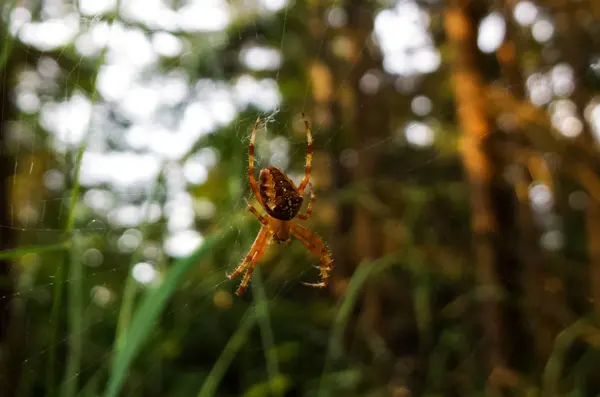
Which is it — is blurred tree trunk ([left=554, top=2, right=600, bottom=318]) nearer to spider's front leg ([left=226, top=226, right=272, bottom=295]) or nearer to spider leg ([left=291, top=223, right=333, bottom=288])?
spider leg ([left=291, top=223, right=333, bottom=288])

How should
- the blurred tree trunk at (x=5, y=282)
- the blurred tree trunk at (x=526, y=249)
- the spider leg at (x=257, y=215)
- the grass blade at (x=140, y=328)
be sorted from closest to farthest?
the grass blade at (x=140, y=328) < the blurred tree trunk at (x=5, y=282) < the spider leg at (x=257, y=215) < the blurred tree trunk at (x=526, y=249)

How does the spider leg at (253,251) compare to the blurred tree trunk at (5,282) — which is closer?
the blurred tree trunk at (5,282)

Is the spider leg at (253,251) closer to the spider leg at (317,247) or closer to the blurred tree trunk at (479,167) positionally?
the spider leg at (317,247)

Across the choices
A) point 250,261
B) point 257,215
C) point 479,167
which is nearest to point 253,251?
point 250,261

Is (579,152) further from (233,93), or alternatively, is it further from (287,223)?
(233,93)

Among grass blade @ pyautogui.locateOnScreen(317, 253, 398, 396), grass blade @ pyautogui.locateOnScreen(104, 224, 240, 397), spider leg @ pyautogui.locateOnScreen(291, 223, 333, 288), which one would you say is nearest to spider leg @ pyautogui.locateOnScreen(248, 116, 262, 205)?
spider leg @ pyautogui.locateOnScreen(291, 223, 333, 288)

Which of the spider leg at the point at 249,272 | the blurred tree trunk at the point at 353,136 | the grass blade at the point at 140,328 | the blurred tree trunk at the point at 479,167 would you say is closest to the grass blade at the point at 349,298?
the spider leg at the point at 249,272

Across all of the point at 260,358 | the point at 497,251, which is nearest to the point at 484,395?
the point at 497,251
